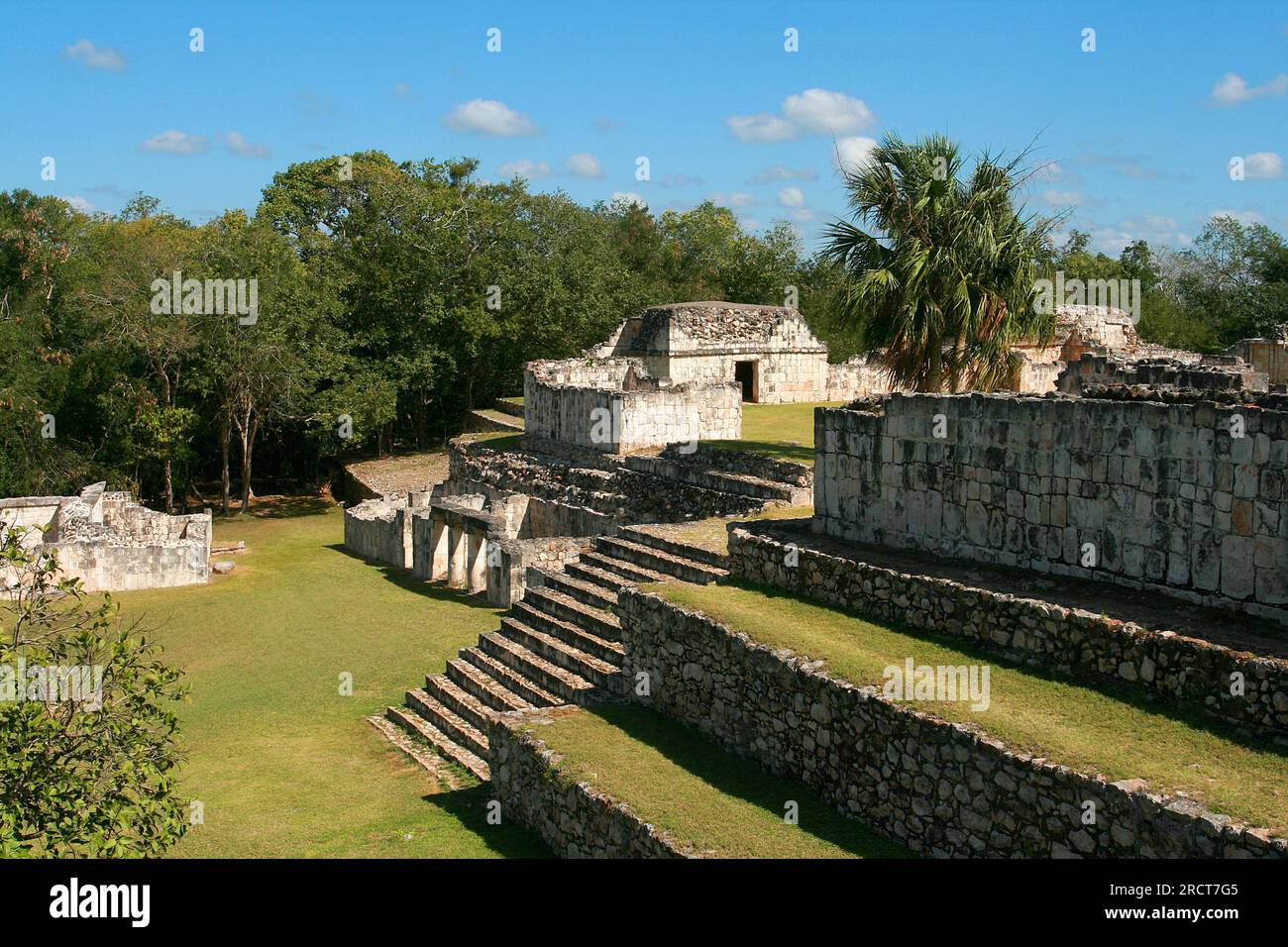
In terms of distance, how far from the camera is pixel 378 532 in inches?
996

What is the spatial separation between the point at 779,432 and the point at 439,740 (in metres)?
11.6

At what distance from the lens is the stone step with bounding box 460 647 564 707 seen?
14312 millimetres

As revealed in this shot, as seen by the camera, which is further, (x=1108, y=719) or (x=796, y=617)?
(x=796, y=617)

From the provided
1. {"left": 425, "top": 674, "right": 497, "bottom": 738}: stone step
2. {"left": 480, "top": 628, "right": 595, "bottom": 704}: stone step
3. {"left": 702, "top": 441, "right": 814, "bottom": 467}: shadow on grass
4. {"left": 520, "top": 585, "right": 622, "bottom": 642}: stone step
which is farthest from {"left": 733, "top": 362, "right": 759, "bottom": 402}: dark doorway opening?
{"left": 425, "top": 674, "right": 497, "bottom": 738}: stone step

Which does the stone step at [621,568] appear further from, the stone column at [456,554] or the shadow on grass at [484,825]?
the stone column at [456,554]

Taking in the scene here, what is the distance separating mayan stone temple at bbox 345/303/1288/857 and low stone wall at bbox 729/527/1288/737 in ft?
0.06

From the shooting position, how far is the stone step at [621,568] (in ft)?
51.3

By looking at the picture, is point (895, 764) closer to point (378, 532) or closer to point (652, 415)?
point (652, 415)

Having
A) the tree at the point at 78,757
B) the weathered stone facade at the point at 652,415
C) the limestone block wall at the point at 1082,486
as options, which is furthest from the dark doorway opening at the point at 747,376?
the tree at the point at 78,757

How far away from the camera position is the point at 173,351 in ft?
98.9
